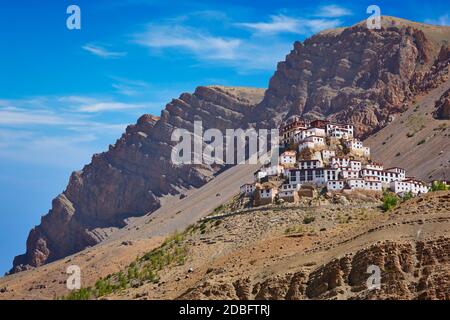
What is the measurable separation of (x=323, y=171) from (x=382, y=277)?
68.1 meters

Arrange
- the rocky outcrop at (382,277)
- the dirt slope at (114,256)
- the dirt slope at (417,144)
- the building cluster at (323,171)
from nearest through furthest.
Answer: the rocky outcrop at (382,277), the building cluster at (323,171), the dirt slope at (417,144), the dirt slope at (114,256)

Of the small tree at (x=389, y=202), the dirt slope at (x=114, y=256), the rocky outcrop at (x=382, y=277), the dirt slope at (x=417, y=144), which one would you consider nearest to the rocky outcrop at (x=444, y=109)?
the dirt slope at (x=417, y=144)

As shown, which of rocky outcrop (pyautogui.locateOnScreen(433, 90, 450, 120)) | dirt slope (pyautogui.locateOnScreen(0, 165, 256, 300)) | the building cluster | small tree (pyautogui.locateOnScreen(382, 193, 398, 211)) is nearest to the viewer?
small tree (pyautogui.locateOnScreen(382, 193, 398, 211))

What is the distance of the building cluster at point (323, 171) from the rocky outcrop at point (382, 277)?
56535mm

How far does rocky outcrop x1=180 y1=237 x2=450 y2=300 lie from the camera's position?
2109 inches

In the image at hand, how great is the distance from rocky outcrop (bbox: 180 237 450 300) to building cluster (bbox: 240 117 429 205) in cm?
5654

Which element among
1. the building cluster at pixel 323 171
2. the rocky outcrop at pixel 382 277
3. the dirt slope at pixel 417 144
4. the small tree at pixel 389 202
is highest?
the dirt slope at pixel 417 144

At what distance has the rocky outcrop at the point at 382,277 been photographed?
5356cm

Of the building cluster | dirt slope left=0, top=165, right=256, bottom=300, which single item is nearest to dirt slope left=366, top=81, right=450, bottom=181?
the building cluster

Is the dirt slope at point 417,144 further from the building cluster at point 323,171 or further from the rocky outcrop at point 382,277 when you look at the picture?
the rocky outcrop at point 382,277

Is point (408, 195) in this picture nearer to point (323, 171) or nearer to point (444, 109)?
point (323, 171)

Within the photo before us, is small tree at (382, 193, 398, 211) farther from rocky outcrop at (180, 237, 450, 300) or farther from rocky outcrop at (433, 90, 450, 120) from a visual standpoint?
rocky outcrop at (433, 90, 450, 120)

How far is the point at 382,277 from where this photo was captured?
5619 cm
